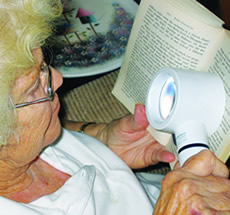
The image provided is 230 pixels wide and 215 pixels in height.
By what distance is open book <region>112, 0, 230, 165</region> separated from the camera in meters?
0.71

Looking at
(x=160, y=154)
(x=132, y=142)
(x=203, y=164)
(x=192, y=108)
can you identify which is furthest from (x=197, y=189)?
(x=132, y=142)

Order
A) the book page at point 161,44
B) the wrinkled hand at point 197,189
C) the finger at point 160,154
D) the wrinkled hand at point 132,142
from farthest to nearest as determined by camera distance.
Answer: the wrinkled hand at point 132,142 < the finger at point 160,154 < the book page at point 161,44 < the wrinkled hand at point 197,189

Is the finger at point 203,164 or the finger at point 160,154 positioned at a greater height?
the finger at point 203,164

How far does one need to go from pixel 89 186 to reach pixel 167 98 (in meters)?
0.29

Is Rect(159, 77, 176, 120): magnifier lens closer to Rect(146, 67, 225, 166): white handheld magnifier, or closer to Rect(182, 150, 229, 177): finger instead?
Rect(146, 67, 225, 166): white handheld magnifier

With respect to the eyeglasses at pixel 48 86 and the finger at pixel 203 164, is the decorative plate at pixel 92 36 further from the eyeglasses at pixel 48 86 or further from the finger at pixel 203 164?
the finger at pixel 203 164

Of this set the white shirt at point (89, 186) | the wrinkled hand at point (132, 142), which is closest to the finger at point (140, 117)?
the wrinkled hand at point (132, 142)

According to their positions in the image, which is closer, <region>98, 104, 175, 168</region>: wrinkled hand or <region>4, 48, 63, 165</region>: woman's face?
<region>4, 48, 63, 165</region>: woman's face

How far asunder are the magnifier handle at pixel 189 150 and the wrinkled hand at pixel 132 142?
0.26m

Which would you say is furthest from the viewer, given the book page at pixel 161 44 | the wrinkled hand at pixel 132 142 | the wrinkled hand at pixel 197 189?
the wrinkled hand at pixel 132 142

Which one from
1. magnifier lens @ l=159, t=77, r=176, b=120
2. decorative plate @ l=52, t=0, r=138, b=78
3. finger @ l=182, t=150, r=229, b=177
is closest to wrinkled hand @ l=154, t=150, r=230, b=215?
finger @ l=182, t=150, r=229, b=177

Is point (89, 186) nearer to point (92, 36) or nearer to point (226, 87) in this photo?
point (226, 87)

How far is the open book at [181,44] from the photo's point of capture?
2.32ft

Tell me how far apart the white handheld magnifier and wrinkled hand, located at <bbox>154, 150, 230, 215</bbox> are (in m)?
0.04
